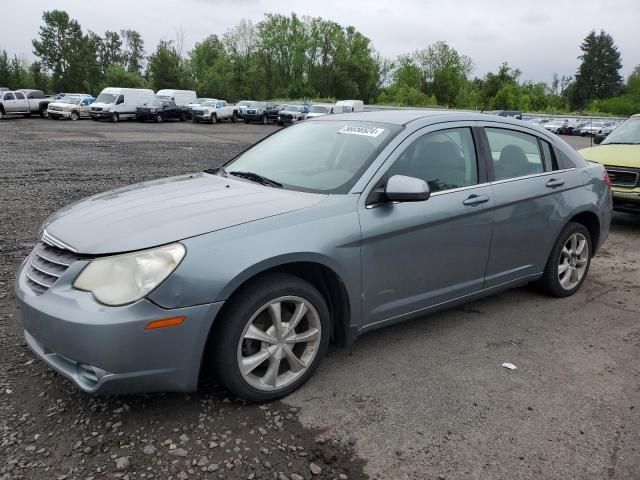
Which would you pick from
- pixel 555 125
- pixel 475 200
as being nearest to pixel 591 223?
pixel 475 200

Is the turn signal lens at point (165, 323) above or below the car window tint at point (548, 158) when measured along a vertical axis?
below

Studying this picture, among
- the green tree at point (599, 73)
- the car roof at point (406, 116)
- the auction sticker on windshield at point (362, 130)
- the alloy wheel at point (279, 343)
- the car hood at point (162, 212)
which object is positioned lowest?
the alloy wheel at point (279, 343)

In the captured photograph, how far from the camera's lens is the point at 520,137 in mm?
4465

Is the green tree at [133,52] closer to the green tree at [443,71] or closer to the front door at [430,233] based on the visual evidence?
the green tree at [443,71]

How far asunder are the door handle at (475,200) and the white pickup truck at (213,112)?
3639 centimetres

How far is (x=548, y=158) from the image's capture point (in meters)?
4.64

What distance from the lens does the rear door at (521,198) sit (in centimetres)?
410

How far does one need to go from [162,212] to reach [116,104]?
34683 millimetres

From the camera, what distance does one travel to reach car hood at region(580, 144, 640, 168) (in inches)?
297

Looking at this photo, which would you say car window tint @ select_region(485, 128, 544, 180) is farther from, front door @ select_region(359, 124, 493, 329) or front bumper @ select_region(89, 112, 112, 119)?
front bumper @ select_region(89, 112, 112, 119)

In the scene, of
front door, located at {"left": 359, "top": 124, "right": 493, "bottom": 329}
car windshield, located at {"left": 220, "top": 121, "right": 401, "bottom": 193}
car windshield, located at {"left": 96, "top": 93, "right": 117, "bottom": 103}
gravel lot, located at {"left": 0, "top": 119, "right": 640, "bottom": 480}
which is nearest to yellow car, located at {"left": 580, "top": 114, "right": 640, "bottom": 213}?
gravel lot, located at {"left": 0, "top": 119, "right": 640, "bottom": 480}

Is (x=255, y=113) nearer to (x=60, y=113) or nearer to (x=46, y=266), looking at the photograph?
(x=60, y=113)

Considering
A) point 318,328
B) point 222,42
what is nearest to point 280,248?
point 318,328

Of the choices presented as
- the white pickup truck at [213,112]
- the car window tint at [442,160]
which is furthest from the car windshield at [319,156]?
the white pickup truck at [213,112]
